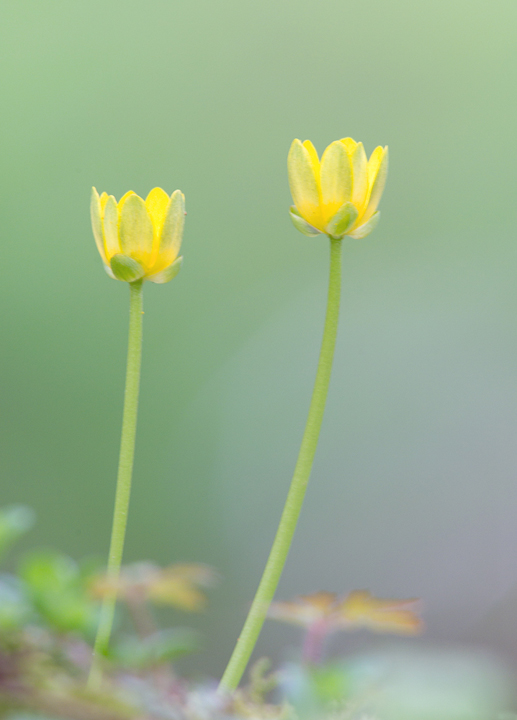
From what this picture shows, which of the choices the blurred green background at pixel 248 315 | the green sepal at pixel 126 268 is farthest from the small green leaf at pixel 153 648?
the blurred green background at pixel 248 315

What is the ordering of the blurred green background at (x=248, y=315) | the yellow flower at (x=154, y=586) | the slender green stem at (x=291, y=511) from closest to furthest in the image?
the yellow flower at (x=154, y=586) → the slender green stem at (x=291, y=511) → the blurred green background at (x=248, y=315)

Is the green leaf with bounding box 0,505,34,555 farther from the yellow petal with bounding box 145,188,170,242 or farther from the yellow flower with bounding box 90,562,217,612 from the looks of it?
the yellow petal with bounding box 145,188,170,242

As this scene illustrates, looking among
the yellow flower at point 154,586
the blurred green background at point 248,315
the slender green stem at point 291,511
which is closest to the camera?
the yellow flower at point 154,586

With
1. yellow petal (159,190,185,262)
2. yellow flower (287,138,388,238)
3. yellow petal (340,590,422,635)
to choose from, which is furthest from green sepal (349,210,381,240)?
yellow petal (340,590,422,635)

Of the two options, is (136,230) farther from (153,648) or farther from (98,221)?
(153,648)

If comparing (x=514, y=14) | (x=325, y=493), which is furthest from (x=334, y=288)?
(x=514, y=14)

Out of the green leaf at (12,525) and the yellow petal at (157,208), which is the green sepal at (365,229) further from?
the green leaf at (12,525)
